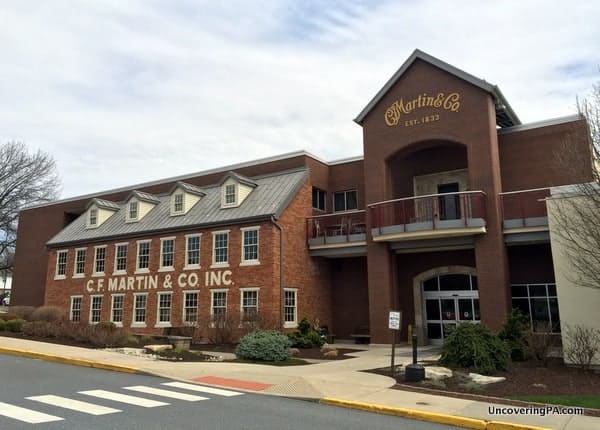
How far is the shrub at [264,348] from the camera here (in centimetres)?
1638

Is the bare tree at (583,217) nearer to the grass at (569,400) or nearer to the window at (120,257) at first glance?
the grass at (569,400)

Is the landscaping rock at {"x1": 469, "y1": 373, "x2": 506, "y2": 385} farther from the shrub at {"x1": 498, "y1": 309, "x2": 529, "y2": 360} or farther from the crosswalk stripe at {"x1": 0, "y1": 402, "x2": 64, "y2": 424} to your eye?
the crosswalk stripe at {"x1": 0, "y1": 402, "x2": 64, "y2": 424}

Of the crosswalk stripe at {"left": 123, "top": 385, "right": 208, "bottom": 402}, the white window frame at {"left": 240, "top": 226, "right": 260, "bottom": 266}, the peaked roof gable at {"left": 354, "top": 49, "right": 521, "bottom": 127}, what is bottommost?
the crosswalk stripe at {"left": 123, "top": 385, "right": 208, "bottom": 402}

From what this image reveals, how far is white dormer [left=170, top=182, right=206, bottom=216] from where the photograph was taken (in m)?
28.3

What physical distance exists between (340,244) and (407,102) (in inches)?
289

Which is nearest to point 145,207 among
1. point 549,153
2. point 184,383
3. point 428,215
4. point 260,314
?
point 260,314

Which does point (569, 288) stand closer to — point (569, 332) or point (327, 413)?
point (569, 332)

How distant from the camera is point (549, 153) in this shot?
21.9 meters

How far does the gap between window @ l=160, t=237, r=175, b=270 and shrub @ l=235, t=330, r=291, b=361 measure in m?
11.3

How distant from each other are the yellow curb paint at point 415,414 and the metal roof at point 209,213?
1404 centimetres

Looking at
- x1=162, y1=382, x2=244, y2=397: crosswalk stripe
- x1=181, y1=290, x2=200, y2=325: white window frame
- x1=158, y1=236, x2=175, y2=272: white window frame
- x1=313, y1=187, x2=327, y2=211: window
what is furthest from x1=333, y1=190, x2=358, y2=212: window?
x1=162, y1=382, x2=244, y2=397: crosswalk stripe

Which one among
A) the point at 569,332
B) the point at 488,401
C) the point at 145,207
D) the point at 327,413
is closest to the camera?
the point at 327,413

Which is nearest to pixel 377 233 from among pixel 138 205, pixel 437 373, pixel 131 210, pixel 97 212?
pixel 437 373

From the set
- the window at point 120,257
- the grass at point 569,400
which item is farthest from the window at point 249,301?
the grass at point 569,400
